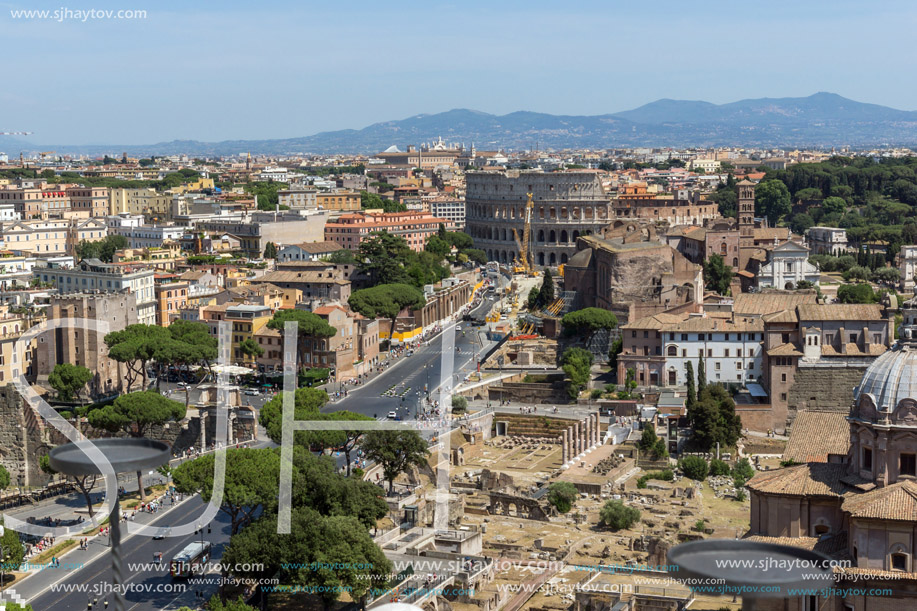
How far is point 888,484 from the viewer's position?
2222 centimetres

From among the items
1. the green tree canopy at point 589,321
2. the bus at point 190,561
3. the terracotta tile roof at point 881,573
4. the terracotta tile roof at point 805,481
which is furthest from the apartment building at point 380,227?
the terracotta tile roof at point 881,573

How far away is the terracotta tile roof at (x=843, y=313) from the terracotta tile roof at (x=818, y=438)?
13.5 m

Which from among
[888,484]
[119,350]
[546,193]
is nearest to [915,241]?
[546,193]

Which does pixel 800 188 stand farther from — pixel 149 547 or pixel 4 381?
pixel 149 547

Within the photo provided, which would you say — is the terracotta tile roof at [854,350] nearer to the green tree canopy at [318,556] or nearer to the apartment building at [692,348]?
the apartment building at [692,348]

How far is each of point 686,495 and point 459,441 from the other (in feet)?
28.3

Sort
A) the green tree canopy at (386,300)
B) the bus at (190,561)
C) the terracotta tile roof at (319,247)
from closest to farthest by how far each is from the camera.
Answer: the bus at (190,561) → the green tree canopy at (386,300) → the terracotta tile roof at (319,247)

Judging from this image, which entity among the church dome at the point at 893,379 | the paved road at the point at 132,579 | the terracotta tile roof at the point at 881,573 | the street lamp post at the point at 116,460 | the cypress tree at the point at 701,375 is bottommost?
the paved road at the point at 132,579

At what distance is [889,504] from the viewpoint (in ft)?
69.7

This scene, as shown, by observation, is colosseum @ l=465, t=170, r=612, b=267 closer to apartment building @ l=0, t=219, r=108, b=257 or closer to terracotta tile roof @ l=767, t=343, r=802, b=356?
apartment building @ l=0, t=219, r=108, b=257

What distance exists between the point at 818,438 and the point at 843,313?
1557cm

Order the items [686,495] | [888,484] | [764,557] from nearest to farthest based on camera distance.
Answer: [764,557] → [888,484] → [686,495]

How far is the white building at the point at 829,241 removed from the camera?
257ft

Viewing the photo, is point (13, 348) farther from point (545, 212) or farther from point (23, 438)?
point (545, 212)
